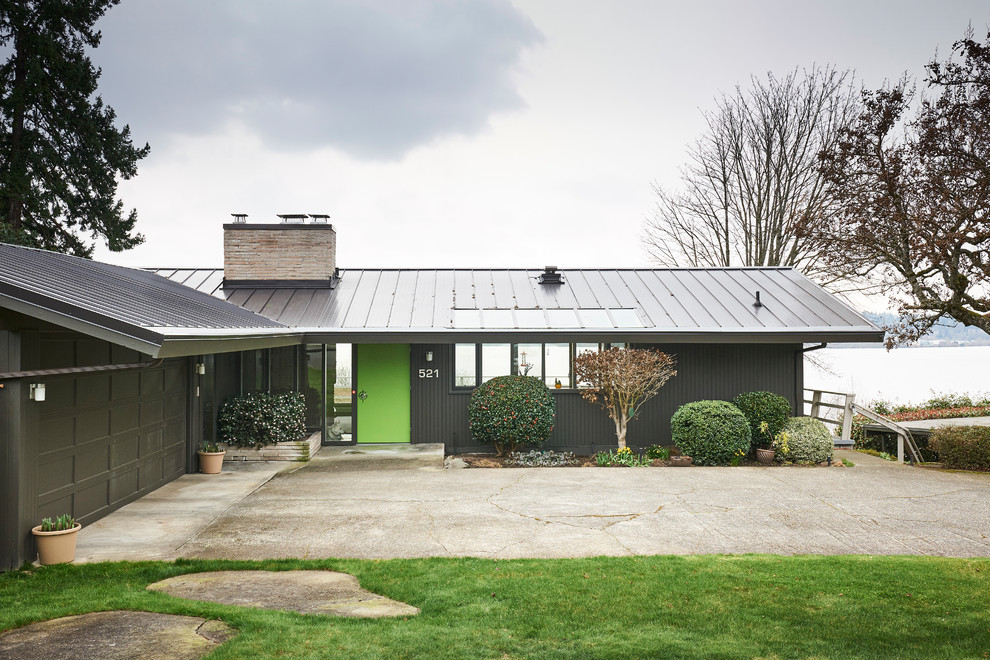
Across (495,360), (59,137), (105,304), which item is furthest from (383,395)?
(59,137)

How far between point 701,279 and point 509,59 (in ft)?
28.6

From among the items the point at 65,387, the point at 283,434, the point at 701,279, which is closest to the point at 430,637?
the point at 65,387

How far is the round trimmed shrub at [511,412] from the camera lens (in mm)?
10594

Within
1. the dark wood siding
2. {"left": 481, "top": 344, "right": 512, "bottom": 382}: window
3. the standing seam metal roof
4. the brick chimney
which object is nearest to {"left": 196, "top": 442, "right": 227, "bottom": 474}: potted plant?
the standing seam metal roof

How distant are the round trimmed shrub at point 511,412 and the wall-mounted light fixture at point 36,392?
6596 millimetres

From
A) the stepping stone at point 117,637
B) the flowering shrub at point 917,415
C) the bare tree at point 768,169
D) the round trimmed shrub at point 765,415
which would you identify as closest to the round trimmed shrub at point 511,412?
the round trimmed shrub at point 765,415

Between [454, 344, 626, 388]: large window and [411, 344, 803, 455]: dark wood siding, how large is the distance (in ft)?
0.66

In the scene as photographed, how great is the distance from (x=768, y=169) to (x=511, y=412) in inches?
548

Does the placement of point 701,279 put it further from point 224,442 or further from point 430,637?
point 430,637

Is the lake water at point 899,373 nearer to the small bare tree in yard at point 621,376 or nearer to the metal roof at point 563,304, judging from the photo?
the metal roof at point 563,304

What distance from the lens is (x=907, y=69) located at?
1619 centimetres

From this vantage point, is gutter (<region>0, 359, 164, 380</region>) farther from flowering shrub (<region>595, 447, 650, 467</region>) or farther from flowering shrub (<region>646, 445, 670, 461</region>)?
flowering shrub (<region>646, 445, 670, 461</region>)

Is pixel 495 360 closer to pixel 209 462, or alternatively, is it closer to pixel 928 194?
pixel 209 462

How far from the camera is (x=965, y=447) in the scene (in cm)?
1043
